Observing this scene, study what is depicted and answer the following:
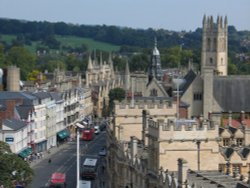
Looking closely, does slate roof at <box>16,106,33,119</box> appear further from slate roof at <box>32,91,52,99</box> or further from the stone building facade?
the stone building facade

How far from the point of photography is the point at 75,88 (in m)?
155

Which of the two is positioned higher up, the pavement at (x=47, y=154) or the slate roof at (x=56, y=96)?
the slate roof at (x=56, y=96)

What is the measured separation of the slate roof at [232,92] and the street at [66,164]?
15.3 meters

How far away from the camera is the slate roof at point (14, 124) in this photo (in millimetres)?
101500

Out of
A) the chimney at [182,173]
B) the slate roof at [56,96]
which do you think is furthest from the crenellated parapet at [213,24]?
the chimney at [182,173]

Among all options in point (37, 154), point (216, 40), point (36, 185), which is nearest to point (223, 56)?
point (216, 40)

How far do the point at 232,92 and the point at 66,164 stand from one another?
2127 cm

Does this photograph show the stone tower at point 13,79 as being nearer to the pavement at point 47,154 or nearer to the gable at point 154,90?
the pavement at point 47,154

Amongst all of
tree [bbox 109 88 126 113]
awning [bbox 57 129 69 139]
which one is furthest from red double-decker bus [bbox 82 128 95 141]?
tree [bbox 109 88 126 113]

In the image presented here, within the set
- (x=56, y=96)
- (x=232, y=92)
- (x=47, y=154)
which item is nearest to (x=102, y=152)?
(x=47, y=154)

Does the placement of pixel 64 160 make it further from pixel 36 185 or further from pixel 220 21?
pixel 220 21

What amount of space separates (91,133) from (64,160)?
21.5 meters

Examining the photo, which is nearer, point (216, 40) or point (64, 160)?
point (64, 160)

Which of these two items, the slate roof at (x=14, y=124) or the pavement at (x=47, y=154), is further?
the pavement at (x=47, y=154)
